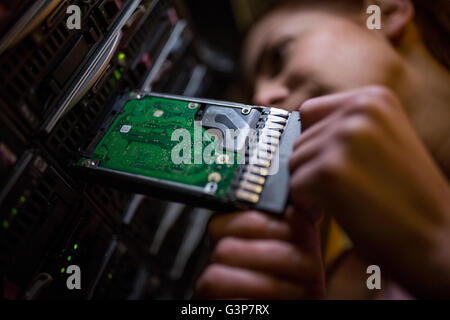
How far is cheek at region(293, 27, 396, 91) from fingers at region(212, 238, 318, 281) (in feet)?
2.30

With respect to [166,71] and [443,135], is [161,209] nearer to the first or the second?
[166,71]

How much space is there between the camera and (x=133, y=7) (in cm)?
120

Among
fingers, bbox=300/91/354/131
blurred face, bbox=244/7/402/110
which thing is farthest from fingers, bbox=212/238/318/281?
blurred face, bbox=244/7/402/110

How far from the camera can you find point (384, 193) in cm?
71

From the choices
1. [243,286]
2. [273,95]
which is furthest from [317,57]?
[243,286]

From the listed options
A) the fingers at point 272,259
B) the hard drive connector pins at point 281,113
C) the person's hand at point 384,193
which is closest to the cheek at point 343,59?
the hard drive connector pins at point 281,113

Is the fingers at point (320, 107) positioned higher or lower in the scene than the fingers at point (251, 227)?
higher

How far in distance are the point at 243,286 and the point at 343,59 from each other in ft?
3.18

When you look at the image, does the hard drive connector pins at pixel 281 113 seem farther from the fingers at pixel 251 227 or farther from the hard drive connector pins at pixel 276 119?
the fingers at pixel 251 227

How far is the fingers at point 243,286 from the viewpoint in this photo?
2.46 ft

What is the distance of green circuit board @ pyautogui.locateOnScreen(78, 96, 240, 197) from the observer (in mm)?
918

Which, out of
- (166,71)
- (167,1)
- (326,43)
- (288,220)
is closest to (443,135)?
(326,43)

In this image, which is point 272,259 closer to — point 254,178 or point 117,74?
point 254,178

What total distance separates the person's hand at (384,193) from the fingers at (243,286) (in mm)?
211
